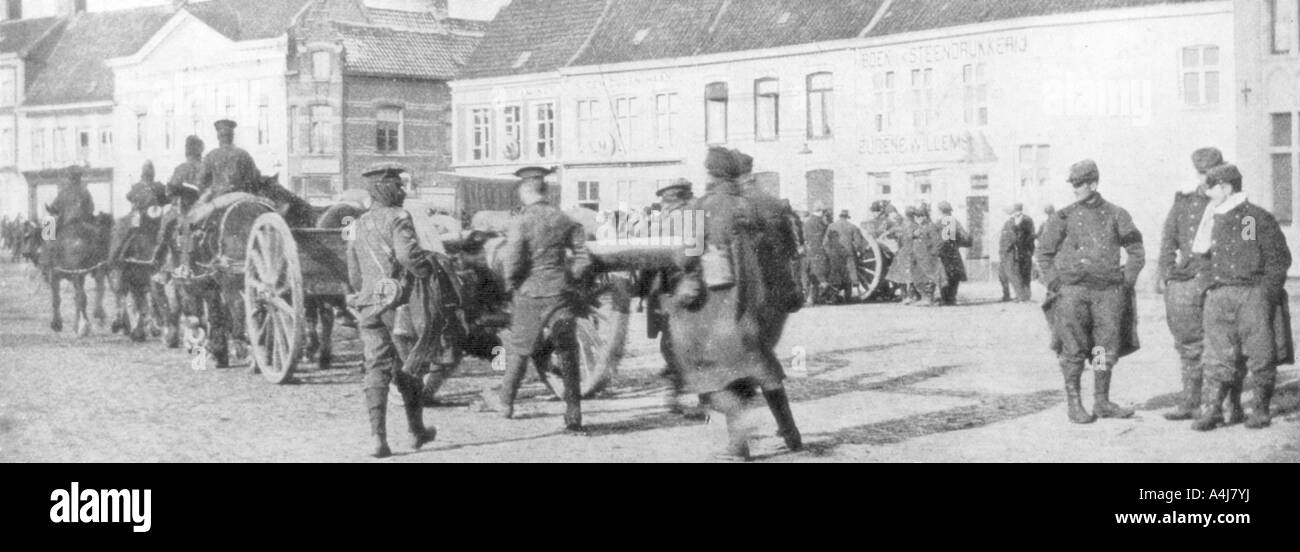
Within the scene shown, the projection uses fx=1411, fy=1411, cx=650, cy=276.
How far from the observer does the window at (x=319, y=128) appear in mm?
8781

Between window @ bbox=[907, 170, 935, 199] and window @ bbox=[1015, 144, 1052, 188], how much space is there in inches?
27.0

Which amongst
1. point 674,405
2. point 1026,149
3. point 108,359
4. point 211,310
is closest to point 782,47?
point 1026,149

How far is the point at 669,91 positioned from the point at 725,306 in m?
3.48

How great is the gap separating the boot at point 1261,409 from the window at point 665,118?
3.96 meters

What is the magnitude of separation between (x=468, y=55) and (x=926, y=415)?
3.78 meters

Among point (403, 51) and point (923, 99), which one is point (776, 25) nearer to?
point (923, 99)

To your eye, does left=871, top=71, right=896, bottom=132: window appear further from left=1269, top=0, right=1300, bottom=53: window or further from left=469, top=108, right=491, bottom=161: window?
left=469, top=108, right=491, bottom=161: window

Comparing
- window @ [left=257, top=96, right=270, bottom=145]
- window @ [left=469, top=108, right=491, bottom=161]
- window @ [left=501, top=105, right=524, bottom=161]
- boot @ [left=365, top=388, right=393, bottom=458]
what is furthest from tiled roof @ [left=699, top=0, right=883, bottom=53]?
boot @ [left=365, top=388, right=393, bottom=458]

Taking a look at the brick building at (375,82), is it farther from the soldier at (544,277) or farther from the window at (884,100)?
the window at (884,100)

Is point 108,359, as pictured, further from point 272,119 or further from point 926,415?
point 926,415

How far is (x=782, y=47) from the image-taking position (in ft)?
32.4

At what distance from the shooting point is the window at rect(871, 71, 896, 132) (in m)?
9.97

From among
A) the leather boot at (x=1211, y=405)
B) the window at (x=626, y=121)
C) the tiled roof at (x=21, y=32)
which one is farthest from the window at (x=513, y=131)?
the leather boot at (x=1211, y=405)
